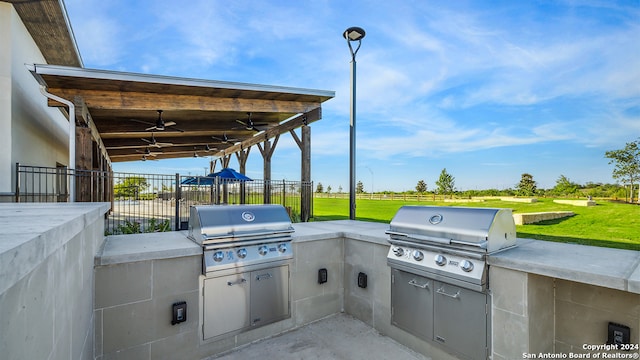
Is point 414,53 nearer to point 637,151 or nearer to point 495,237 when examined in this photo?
point 495,237

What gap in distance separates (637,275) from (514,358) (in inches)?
38.2

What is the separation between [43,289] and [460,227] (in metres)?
2.54

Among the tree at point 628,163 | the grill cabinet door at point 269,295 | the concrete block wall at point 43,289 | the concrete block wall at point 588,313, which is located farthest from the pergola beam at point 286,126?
the tree at point 628,163

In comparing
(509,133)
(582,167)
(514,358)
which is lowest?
(514,358)

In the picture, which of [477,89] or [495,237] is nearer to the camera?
[495,237]

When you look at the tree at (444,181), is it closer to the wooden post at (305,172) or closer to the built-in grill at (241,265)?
the wooden post at (305,172)

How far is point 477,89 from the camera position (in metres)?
15.3

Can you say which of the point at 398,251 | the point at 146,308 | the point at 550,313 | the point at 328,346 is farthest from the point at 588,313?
the point at 146,308

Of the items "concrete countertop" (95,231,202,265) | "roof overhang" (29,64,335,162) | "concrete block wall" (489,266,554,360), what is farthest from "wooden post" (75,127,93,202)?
"concrete block wall" (489,266,554,360)

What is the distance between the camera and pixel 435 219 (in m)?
2.68

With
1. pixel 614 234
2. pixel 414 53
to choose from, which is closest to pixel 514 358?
pixel 614 234

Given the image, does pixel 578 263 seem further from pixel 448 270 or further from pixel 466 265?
pixel 448 270

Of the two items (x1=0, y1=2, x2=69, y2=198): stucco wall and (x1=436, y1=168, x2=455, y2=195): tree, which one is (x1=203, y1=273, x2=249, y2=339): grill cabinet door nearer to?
(x1=0, y1=2, x2=69, y2=198): stucco wall

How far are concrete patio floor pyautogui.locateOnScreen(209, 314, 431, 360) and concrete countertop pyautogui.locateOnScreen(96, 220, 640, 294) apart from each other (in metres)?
1.01
